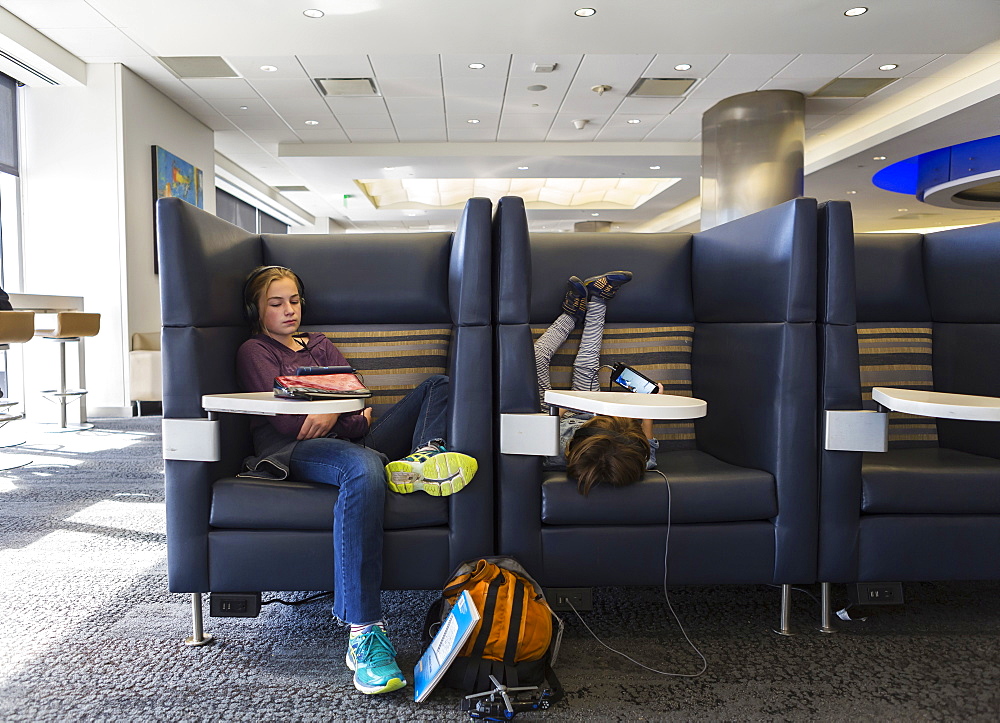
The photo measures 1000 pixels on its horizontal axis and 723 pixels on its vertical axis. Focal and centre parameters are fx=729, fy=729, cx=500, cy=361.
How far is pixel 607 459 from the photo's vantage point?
197 centimetres

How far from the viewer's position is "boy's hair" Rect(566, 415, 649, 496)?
6.45ft

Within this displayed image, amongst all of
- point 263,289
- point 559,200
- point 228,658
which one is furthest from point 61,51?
point 559,200

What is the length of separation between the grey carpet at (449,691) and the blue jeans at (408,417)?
0.49m

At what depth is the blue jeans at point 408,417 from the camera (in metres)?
2.21

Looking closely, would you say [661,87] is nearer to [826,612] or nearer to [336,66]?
[336,66]

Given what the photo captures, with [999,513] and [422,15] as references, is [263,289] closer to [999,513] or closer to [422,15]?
[999,513]

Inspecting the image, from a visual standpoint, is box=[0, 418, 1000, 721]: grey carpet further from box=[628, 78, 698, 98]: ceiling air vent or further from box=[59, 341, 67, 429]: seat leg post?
box=[628, 78, 698, 98]: ceiling air vent

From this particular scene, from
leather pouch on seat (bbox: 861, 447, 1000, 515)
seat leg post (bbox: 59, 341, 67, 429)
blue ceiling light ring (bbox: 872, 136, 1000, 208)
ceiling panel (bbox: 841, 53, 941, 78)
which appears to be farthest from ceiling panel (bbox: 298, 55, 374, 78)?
blue ceiling light ring (bbox: 872, 136, 1000, 208)

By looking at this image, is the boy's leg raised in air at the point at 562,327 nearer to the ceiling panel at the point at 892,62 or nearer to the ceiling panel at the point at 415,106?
the ceiling panel at the point at 892,62

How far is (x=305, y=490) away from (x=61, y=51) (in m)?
5.64

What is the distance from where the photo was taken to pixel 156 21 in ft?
17.3

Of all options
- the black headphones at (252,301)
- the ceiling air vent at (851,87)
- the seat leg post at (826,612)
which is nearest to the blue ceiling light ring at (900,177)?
the ceiling air vent at (851,87)

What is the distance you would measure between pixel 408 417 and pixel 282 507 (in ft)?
1.63

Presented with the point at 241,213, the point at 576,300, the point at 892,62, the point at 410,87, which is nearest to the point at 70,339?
the point at 410,87
